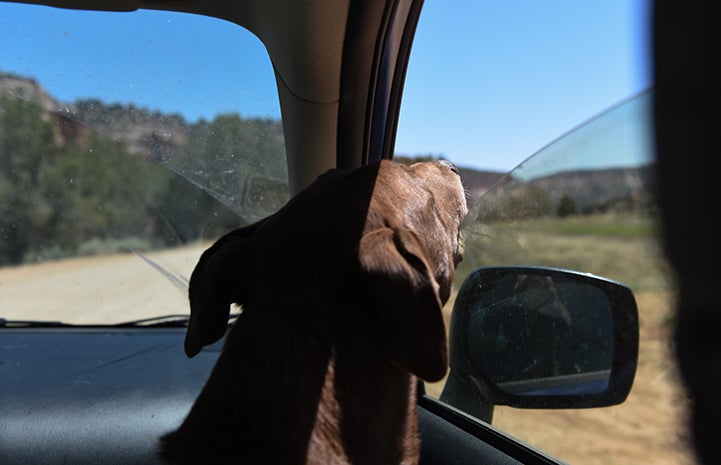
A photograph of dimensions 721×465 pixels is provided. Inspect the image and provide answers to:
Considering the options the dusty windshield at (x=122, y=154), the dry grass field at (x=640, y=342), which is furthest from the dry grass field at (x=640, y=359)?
the dusty windshield at (x=122, y=154)

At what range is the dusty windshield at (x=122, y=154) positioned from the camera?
3.80 meters

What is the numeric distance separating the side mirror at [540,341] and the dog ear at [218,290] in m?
0.98

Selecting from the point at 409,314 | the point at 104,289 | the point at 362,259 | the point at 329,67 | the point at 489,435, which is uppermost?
the point at 329,67

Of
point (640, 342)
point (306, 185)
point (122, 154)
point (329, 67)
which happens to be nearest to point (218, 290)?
point (640, 342)

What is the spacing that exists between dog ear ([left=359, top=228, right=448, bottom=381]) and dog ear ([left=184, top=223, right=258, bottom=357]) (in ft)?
1.70

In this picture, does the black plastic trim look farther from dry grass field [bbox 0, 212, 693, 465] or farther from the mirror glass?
the mirror glass

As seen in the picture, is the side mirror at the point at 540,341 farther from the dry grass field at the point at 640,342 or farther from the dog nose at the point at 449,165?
the dog nose at the point at 449,165

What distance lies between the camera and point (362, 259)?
1.90m

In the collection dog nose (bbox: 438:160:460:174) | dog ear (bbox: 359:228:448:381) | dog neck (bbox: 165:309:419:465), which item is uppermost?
dog nose (bbox: 438:160:460:174)

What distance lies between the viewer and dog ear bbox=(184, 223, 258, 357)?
7.12 ft

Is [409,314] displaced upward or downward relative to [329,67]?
downward

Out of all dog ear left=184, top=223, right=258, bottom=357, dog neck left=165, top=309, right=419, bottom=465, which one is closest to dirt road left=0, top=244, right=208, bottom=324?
dog ear left=184, top=223, right=258, bottom=357

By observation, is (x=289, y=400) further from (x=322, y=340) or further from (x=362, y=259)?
(x=362, y=259)

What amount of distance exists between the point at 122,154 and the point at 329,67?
1.70 m
